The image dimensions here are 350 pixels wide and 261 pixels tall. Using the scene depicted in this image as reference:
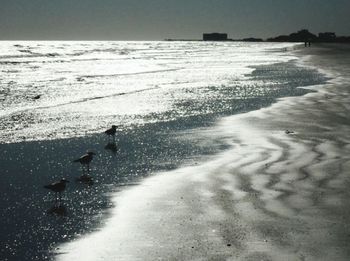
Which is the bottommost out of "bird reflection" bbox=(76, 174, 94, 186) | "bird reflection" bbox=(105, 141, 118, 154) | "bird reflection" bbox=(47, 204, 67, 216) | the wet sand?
"bird reflection" bbox=(105, 141, 118, 154)

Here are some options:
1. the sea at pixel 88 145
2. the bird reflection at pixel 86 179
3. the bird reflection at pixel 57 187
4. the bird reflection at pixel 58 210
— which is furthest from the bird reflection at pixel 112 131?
the bird reflection at pixel 58 210

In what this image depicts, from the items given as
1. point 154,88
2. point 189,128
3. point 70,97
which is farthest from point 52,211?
point 154,88

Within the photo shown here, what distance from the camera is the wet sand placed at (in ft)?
20.9

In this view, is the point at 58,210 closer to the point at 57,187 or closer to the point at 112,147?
the point at 57,187

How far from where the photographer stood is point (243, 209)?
7828mm

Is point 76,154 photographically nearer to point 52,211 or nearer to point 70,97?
point 52,211

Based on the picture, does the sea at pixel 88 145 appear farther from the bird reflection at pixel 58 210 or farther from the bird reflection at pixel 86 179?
the bird reflection at pixel 86 179

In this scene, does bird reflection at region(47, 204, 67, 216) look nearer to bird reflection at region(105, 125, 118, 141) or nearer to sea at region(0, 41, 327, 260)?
sea at region(0, 41, 327, 260)

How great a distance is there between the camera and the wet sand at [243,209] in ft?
20.9

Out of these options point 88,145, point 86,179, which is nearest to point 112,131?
point 88,145

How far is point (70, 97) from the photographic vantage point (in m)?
28.8

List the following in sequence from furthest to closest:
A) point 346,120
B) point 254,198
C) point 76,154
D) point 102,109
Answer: point 102,109 → point 346,120 → point 76,154 → point 254,198

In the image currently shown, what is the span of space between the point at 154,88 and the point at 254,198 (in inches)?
998

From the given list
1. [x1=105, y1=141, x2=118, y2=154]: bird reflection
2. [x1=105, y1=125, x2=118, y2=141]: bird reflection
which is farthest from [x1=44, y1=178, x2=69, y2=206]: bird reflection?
[x1=105, y1=125, x2=118, y2=141]: bird reflection
